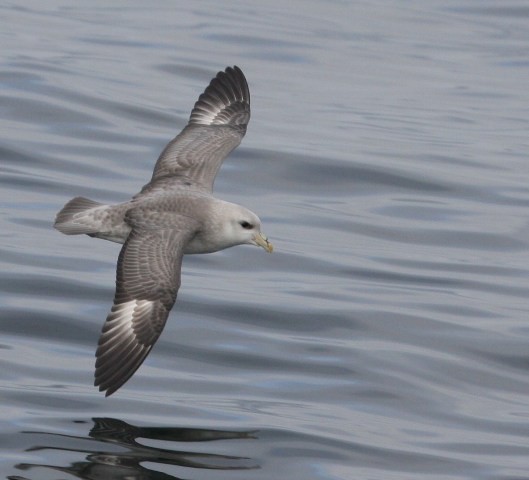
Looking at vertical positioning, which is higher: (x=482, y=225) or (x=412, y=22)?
(x=412, y=22)

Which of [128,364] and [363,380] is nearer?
[128,364]

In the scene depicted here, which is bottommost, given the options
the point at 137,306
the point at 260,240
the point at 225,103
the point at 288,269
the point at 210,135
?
the point at 137,306

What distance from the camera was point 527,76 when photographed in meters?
24.0

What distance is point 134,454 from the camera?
890 centimetres

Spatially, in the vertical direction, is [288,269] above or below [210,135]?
below

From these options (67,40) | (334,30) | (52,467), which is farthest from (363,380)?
(334,30)

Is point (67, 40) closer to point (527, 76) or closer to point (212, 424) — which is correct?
point (527, 76)

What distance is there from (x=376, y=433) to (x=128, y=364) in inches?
67.7

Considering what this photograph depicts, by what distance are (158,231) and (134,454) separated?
1.66 m

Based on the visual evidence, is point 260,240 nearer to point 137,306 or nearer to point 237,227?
point 237,227

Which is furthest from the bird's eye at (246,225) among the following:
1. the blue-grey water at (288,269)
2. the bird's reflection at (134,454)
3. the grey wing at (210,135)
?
the bird's reflection at (134,454)

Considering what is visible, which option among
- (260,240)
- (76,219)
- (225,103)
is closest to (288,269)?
(225,103)

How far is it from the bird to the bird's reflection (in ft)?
1.07

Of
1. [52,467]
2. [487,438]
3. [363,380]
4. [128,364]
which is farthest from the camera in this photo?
[363,380]
